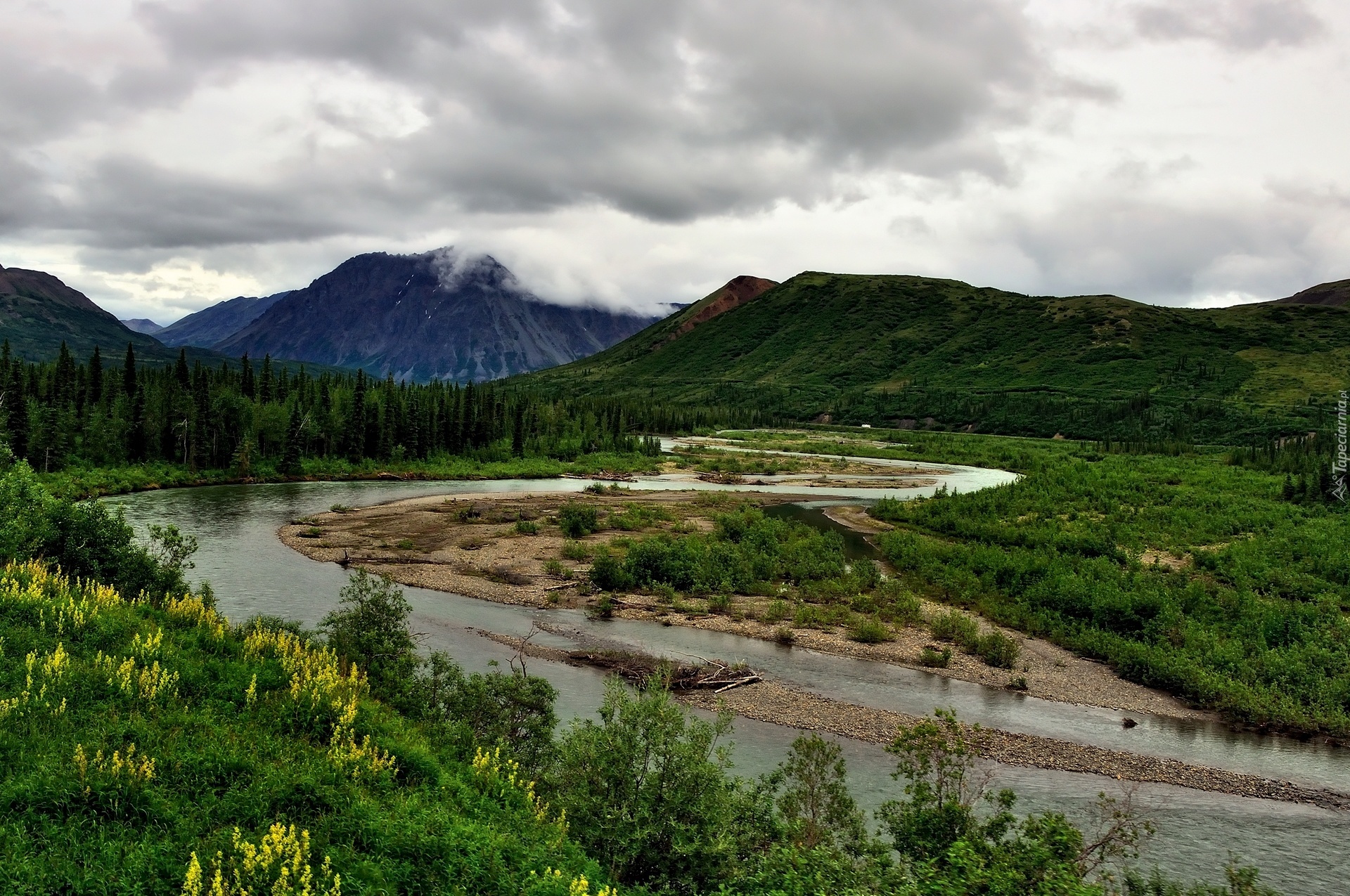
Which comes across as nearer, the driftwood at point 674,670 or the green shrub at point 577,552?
the driftwood at point 674,670

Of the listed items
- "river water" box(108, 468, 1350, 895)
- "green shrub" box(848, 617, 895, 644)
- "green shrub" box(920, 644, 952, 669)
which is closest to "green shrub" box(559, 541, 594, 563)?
"river water" box(108, 468, 1350, 895)

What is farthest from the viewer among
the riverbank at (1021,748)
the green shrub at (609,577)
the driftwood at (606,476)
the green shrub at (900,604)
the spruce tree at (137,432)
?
the driftwood at (606,476)

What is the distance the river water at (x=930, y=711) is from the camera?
2014 centimetres

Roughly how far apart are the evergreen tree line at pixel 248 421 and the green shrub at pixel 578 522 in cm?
4991

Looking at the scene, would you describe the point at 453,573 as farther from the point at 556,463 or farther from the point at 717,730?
the point at 556,463

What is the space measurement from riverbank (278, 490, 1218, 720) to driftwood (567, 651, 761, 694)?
631 centimetres

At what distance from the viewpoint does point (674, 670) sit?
31453 mm

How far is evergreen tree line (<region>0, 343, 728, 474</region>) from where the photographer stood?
8956cm

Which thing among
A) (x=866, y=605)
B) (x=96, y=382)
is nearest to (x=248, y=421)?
(x=96, y=382)

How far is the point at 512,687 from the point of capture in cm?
1994

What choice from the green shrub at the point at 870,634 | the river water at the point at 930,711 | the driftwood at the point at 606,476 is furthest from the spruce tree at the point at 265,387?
the green shrub at the point at 870,634

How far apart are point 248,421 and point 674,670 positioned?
94.8m

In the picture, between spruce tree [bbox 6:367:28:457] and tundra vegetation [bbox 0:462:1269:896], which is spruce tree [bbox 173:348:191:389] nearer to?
spruce tree [bbox 6:367:28:457]

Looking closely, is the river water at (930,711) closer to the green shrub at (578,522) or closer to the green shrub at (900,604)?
the green shrub at (900,604)
